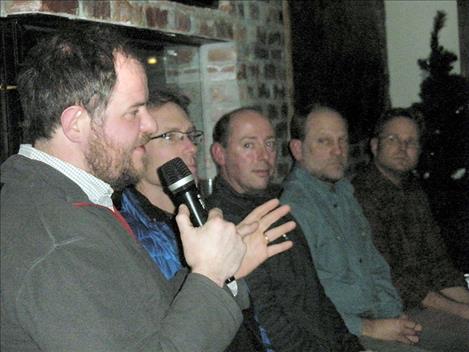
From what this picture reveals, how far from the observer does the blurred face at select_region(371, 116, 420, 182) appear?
3.57m

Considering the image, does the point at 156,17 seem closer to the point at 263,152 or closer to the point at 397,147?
the point at 263,152

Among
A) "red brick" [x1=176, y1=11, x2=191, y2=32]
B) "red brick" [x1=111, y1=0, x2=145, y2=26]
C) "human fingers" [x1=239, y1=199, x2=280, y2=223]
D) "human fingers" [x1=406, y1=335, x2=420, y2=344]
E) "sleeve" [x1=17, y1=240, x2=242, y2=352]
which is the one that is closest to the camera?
"sleeve" [x1=17, y1=240, x2=242, y2=352]

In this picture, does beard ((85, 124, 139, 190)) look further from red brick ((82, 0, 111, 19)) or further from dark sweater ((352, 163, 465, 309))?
dark sweater ((352, 163, 465, 309))

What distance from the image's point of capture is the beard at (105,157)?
50.8 inches

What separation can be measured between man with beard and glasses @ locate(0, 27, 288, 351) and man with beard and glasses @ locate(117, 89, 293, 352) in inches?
19.2

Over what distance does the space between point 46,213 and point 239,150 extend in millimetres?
1745

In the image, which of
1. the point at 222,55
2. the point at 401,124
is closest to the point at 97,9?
the point at 222,55

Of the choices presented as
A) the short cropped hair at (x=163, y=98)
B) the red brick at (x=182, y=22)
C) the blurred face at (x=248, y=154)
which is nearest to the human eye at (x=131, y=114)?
the short cropped hair at (x=163, y=98)

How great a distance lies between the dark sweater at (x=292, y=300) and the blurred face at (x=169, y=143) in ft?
0.92

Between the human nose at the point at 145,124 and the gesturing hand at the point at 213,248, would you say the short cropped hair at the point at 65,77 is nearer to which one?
the human nose at the point at 145,124

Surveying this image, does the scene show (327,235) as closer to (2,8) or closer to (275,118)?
(275,118)

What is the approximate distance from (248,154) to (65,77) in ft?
5.14

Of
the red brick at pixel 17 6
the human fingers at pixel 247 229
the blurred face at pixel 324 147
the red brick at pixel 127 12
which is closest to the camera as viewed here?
the human fingers at pixel 247 229

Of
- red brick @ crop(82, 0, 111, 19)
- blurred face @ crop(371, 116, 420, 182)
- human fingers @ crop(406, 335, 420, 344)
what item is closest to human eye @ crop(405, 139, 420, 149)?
blurred face @ crop(371, 116, 420, 182)
